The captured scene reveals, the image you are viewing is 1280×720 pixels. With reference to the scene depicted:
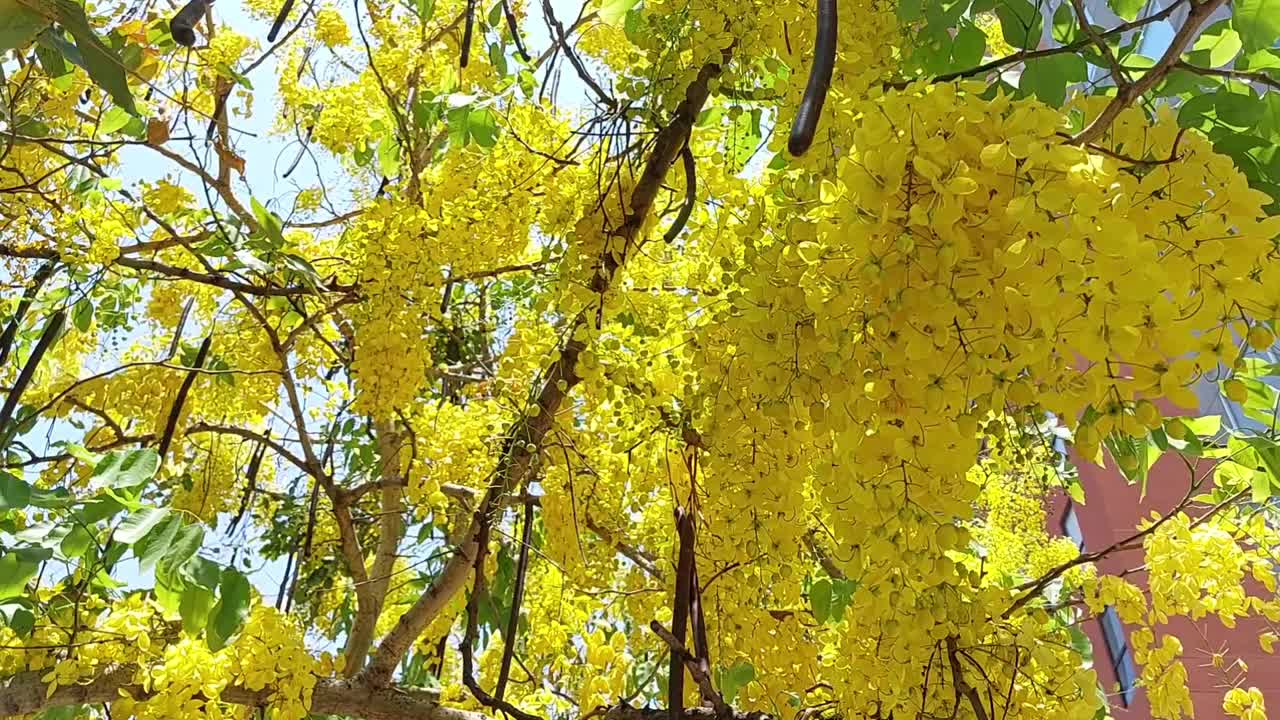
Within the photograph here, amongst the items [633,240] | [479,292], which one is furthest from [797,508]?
[479,292]

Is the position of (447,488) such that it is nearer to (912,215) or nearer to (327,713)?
(327,713)

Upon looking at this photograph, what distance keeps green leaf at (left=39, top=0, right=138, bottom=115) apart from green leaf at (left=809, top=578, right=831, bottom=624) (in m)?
1.11

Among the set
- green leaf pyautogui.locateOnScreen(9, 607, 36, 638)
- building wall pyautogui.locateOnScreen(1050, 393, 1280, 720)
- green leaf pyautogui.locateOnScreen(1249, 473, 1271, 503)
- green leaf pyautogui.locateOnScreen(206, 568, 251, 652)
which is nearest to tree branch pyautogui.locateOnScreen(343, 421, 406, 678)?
green leaf pyautogui.locateOnScreen(9, 607, 36, 638)

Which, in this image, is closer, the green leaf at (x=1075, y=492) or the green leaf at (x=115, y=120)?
the green leaf at (x=1075, y=492)

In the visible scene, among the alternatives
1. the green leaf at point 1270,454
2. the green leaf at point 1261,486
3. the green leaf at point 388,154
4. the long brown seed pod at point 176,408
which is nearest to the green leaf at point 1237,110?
the green leaf at point 1270,454

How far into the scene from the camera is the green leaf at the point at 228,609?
1.20 metres

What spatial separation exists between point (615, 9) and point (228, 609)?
0.96 metres

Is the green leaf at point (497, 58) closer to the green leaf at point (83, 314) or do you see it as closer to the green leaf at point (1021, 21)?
the green leaf at point (1021, 21)

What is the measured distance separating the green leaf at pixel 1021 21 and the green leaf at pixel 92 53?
0.83 metres

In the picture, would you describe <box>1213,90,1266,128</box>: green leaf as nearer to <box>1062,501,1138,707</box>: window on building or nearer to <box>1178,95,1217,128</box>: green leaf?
<box>1178,95,1217,128</box>: green leaf

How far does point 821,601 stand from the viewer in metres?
1.40

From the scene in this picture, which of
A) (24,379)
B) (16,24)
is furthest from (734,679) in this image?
(24,379)

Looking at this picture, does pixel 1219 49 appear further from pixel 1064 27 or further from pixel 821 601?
pixel 821 601

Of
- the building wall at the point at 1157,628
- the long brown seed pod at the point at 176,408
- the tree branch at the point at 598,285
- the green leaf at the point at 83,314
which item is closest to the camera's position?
the tree branch at the point at 598,285
